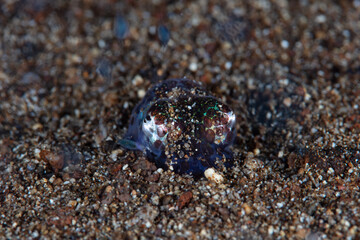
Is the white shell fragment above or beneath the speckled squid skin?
beneath

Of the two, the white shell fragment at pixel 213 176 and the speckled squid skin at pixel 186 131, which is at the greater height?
the speckled squid skin at pixel 186 131

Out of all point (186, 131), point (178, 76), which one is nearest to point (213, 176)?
point (186, 131)

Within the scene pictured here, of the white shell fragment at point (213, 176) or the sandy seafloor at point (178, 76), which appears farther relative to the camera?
the white shell fragment at point (213, 176)

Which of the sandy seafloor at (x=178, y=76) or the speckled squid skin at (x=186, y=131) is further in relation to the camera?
the speckled squid skin at (x=186, y=131)

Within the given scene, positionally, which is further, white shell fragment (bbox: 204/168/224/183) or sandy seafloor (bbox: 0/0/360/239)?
white shell fragment (bbox: 204/168/224/183)

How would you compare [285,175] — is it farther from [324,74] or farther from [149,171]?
[324,74]

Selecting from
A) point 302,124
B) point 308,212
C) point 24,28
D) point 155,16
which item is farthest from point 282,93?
point 24,28
